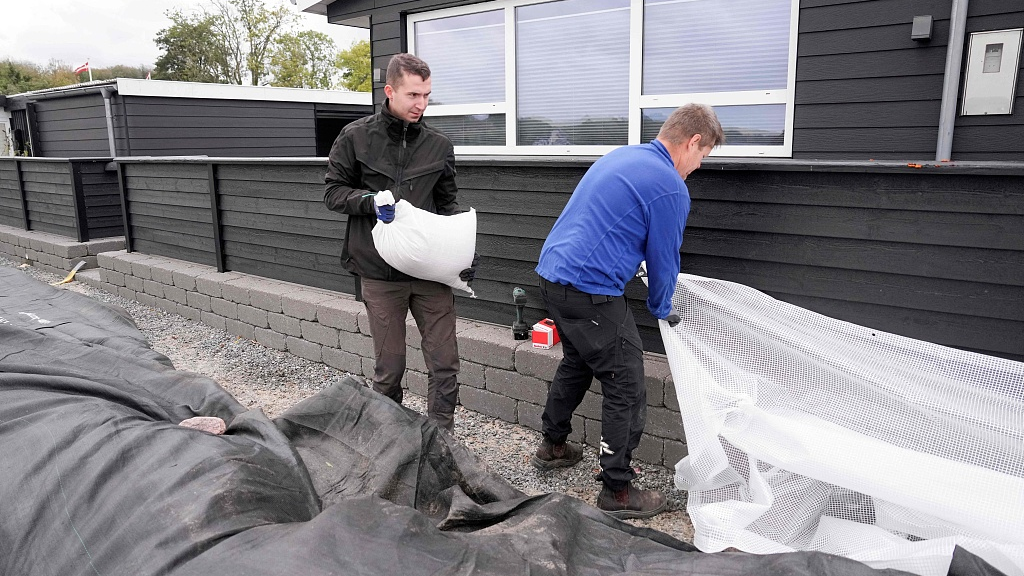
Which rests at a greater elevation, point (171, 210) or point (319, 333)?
point (171, 210)

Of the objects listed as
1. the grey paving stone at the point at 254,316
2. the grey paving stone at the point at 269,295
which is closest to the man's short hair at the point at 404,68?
the grey paving stone at the point at 269,295

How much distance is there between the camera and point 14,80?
38.0 metres

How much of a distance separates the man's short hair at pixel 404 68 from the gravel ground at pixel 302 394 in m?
1.97

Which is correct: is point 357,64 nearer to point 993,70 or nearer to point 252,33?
point 252,33

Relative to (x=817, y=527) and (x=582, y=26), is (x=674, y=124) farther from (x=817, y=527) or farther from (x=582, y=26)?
(x=582, y=26)

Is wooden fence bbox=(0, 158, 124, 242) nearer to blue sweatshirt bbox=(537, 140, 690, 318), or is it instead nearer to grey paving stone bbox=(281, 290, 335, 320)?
grey paving stone bbox=(281, 290, 335, 320)

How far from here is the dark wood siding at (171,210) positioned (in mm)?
7020

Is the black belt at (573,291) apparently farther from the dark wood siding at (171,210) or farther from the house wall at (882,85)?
the dark wood siding at (171,210)

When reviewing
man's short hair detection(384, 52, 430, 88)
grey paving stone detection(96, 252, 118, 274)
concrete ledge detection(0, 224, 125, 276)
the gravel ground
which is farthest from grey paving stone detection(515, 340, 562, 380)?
concrete ledge detection(0, 224, 125, 276)

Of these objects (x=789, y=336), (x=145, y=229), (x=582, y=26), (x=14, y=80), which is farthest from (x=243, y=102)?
(x=14, y=80)

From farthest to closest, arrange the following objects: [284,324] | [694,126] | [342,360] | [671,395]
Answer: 1. [284,324]
2. [342,360]
3. [671,395]
4. [694,126]

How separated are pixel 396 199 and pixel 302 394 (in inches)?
84.3

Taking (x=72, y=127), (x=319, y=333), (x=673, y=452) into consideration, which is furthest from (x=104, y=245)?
(x=673, y=452)

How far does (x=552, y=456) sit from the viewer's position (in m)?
3.61
